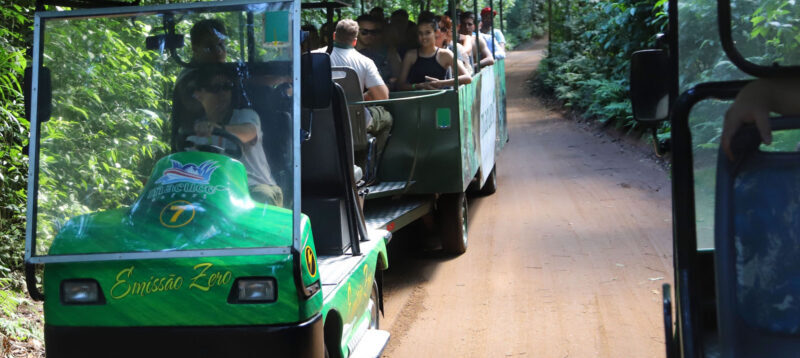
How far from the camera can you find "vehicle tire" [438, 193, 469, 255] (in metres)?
7.64

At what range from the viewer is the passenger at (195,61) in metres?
3.82

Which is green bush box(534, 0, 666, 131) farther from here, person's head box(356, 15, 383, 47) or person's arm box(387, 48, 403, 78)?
person's head box(356, 15, 383, 47)

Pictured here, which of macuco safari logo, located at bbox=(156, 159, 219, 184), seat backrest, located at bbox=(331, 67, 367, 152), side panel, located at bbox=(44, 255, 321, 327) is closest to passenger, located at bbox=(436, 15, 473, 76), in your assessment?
seat backrest, located at bbox=(331, 67, 367, 152)

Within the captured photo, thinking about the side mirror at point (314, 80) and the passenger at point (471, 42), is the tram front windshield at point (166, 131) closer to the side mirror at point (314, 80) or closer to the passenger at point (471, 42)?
the side mirror at point (314, 80)

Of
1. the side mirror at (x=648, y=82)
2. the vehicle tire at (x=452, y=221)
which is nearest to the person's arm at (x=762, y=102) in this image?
the side mirror at (x=648, y=82)

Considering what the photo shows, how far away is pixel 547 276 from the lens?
6.89 meters

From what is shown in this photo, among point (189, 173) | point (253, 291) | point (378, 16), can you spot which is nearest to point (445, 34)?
point (378, 16)

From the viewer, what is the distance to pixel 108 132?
379 cm

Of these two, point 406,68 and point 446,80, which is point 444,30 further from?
point 446,80

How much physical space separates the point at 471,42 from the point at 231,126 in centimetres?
730

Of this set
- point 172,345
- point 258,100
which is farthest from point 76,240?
point 258,100

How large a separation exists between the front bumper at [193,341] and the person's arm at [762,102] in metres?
2.05

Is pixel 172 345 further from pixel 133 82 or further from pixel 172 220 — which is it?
pixel 133 82

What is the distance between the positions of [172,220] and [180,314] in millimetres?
405
